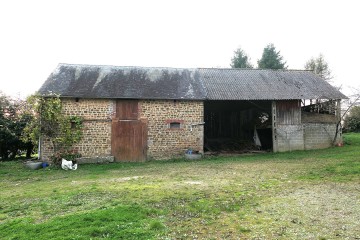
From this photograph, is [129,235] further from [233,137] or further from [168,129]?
[233,137]

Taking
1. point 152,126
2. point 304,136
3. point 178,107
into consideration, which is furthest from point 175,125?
point 304,136

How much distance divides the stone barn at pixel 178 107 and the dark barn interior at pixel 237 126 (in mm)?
94

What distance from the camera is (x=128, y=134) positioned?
49.6ft

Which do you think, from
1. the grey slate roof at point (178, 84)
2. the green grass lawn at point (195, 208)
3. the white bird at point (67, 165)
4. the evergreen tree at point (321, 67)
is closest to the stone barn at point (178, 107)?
the grey slate roof at point (178, 84)

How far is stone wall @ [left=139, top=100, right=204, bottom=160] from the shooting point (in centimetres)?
1534

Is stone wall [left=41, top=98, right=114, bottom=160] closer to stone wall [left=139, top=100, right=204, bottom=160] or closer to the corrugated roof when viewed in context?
stone wall [left=139, top=100, right=204, bottom=160]

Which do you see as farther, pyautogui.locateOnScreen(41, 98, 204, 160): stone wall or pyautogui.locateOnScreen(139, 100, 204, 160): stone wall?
pyautogui.locateOnScreen(139, 100, 204, 160): stone wall

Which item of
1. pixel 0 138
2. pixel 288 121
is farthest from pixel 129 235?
pixel 0 138

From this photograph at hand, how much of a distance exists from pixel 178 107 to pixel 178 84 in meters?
1.77

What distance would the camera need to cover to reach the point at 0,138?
16516mm

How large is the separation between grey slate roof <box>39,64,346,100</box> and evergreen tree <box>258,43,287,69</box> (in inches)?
628

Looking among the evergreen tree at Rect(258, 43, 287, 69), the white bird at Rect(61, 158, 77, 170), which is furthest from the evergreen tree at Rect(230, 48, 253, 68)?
the white bird at Rect(61, 158, 77, 170)

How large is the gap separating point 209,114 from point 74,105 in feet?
37.9

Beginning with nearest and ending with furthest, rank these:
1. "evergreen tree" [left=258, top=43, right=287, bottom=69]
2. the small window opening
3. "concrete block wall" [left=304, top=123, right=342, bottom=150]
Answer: the small window opening → "concrete block wall" [left=304, top=123, right=342, bottom=150] → "evergreen tree" [left=258, top=43, right=287, bottom=69]
